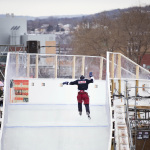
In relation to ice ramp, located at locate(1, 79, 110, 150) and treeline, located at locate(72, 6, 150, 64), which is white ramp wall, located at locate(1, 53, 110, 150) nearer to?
ice ramp, located at locate(1, 79, 110, 150)

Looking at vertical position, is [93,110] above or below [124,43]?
below

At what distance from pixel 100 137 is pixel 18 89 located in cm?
565

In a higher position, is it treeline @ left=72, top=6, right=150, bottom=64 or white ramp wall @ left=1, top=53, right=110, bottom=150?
treeline @ left=72, top=6, right=150, bottom=64

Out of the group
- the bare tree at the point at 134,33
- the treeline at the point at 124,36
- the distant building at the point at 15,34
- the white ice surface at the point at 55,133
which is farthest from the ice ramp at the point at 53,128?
the distant building at the point at 15,34

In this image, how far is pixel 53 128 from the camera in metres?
22.1

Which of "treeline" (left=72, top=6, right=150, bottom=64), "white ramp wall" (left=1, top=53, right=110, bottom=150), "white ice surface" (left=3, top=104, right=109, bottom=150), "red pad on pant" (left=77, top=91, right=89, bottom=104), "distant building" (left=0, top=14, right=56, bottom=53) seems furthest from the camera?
"distant building" (left=0, top=14, right=56, bottom=53)

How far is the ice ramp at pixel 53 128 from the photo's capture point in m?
21.4

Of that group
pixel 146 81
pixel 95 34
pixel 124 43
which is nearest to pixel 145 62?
pixel 95 34

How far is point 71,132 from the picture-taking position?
21.9m

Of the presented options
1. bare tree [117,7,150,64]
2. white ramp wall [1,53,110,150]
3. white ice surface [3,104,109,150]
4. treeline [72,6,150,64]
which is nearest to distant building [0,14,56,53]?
treeline [72,6,150,64]

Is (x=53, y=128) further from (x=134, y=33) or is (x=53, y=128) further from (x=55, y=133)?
(x=134, y=33)

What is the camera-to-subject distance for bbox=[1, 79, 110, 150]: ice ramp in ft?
70.2

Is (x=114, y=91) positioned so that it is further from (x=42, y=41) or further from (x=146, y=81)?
Answer: (x=42, y=41)

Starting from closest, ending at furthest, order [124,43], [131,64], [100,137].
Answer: [100,137] → [131,64] → [124,43]
